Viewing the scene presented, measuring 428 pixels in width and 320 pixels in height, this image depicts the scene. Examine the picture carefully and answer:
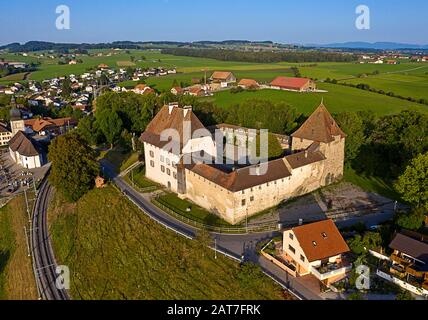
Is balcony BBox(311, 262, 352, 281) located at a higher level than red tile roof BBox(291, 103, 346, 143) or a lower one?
lower

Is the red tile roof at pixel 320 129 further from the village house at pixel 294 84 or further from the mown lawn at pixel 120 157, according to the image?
the village house at pixel 294 84

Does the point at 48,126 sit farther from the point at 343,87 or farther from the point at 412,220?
the point at 343,87

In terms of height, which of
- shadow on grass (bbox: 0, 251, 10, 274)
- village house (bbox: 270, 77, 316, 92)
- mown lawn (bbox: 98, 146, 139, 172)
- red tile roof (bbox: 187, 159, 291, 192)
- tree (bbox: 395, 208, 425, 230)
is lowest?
shadow on grass (bbox: 0, 251, 10, 274)

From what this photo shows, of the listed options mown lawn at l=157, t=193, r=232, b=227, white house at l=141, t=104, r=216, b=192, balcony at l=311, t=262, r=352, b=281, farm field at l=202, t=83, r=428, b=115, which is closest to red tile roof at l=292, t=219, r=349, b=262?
balcony at l=311, t=262, r=352, b=281

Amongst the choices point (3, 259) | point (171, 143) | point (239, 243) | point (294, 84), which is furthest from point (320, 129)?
point (294, 84)

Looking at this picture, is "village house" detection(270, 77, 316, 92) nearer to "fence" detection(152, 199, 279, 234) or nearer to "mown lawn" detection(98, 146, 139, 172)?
"mown lawn" detection(98, 146, 139, 172)

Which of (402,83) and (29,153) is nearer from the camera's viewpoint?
(29,153)
